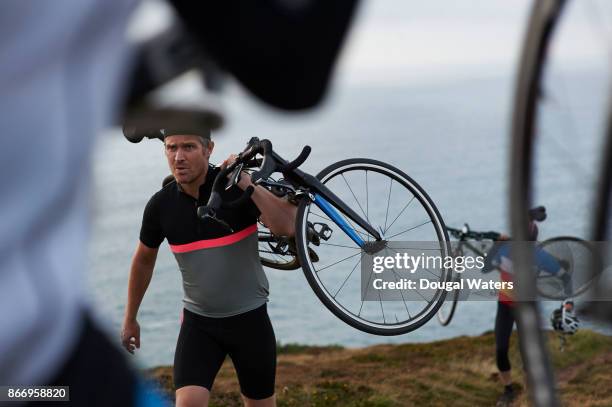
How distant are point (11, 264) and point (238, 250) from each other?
468cm

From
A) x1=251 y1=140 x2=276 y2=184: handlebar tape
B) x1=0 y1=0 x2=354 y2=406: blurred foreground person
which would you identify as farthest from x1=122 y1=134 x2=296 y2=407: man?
x1=0 y1=0 x2=354 y2=406: blurred foreground person

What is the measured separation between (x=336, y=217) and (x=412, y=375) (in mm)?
8865

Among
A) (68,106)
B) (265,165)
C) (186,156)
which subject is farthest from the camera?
(186,156)

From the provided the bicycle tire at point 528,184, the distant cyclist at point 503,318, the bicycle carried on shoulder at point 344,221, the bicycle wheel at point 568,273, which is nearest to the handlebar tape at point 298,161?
the bicycle carried on shoulder at point 344,221

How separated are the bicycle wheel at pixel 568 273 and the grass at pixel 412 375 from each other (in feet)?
14.6

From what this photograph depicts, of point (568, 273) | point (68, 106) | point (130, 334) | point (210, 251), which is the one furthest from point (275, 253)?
point (68, 106)

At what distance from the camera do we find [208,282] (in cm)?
580

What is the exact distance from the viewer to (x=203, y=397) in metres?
5.58

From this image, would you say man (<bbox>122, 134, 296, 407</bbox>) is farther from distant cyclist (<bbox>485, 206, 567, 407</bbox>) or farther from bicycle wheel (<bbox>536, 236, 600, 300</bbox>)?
distant cyclist (<bbox>485, 206, 567, 407</bbox>)

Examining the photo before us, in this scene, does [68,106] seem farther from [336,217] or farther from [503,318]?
[503,318]

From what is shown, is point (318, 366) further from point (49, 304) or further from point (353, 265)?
point (49, 304)

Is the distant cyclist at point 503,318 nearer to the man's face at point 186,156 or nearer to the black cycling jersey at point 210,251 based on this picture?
the black cycling jersey at point 210,251

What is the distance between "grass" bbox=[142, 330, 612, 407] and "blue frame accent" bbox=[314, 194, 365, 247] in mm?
5809

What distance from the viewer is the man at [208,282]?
5.72 metres
